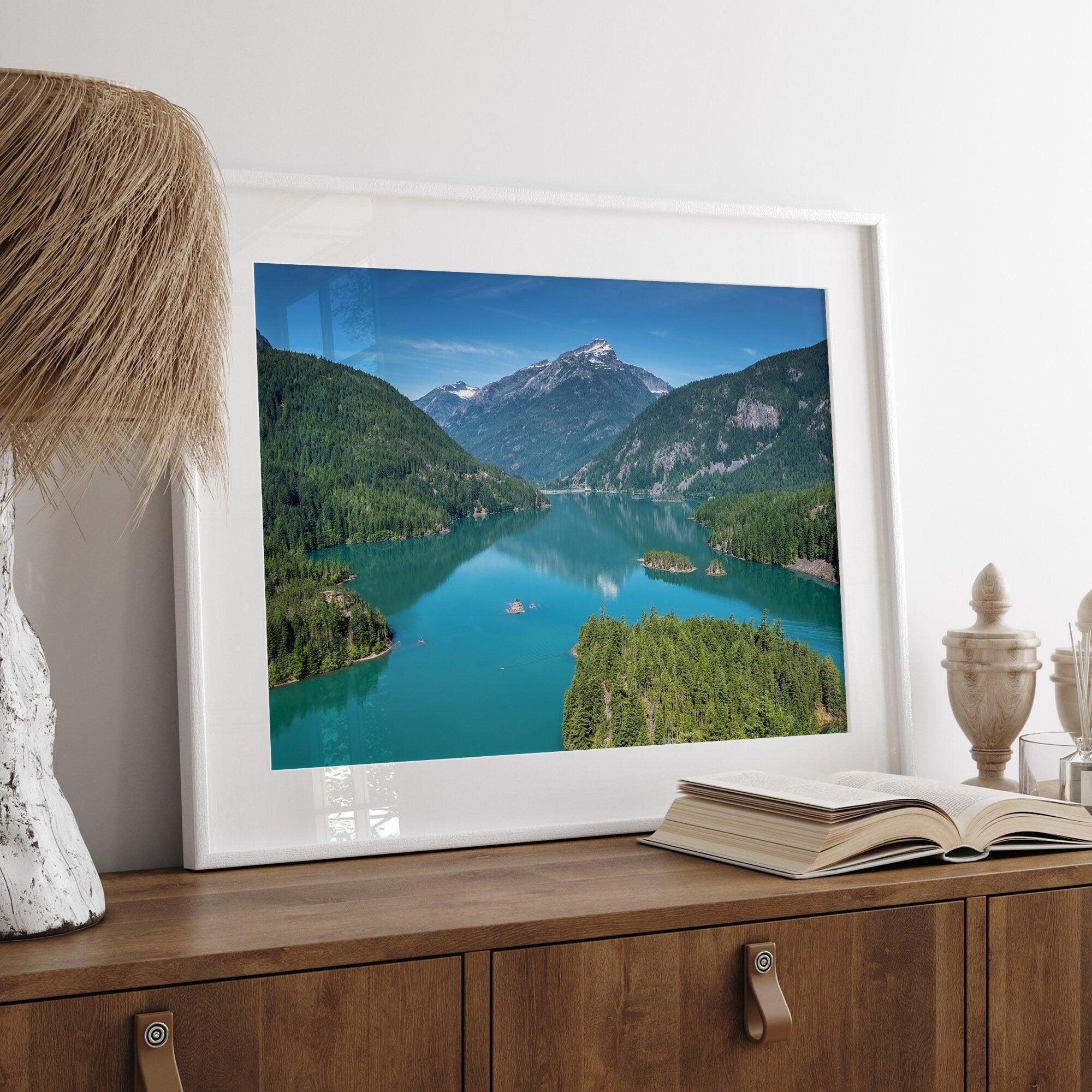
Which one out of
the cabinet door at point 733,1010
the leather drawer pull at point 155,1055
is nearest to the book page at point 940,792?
the cabinet door at point 733,1010

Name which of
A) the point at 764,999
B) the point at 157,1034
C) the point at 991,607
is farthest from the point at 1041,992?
the point at 157,1034

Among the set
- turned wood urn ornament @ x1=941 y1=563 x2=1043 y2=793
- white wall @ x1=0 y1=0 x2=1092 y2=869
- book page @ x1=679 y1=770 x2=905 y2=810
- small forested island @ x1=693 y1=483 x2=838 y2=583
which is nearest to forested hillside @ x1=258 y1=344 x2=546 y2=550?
white wall @ x1=0 y1=0 x2=1092 y2=869

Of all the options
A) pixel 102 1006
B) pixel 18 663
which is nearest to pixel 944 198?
pixel 18 663

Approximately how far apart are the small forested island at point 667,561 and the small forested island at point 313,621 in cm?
36

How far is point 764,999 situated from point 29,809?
2.34ft

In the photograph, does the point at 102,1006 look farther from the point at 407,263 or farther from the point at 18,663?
the point at 407,263

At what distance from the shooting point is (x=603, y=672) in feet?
4.51

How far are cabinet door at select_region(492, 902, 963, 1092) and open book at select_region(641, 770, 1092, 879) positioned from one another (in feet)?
0.24

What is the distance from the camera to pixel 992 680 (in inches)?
55.6

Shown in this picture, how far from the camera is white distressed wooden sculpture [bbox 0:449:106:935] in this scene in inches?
36.6

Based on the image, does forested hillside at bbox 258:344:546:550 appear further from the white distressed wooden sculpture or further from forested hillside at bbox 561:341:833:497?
the white distressed wooden sculpture

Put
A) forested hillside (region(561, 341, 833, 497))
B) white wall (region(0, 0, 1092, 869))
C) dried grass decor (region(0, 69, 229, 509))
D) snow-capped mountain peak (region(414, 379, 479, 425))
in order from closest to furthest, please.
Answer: dried grass decor (region(0, 69, 229, 509)) < white wall (region(0, 0, 1092, 869)) < snow-capped mountain peak (region(414, 379, 479, 425)) < forested hillside (region(561, 341, 833, 497))

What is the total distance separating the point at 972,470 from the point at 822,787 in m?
0.63

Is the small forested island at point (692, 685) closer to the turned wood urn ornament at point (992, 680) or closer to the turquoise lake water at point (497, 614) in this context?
the turquoise lake water at point (497, 614)
